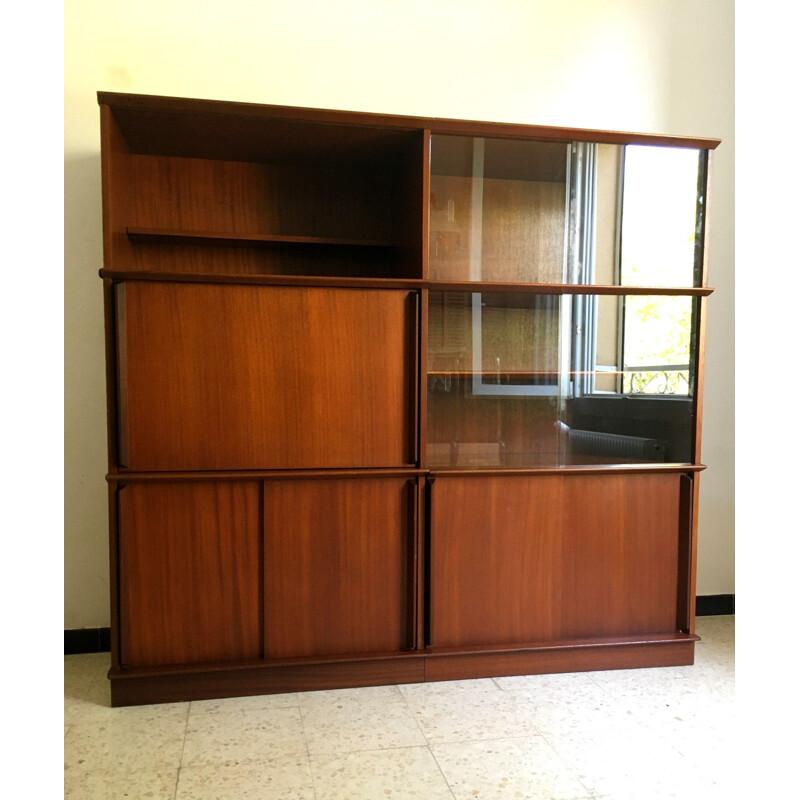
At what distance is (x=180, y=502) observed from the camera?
247 cm

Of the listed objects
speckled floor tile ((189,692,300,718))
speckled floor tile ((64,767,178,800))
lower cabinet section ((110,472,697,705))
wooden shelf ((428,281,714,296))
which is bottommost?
speckled floor tile ((189,692,300,718))


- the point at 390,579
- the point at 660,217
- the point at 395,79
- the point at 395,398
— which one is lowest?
the point at 390,579

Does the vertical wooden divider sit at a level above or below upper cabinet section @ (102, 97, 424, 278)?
below

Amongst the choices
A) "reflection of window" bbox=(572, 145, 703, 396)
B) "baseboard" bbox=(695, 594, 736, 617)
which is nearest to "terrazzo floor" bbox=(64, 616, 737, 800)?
"baseboard" bbox=(695, 594, 736, 617)

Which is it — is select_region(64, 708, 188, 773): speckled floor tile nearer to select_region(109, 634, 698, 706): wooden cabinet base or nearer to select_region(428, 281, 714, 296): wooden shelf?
select_region(109, 634, 698, 706): wooden cabinet base

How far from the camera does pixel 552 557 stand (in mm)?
2742

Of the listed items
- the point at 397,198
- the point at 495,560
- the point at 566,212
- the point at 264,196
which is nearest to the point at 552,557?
the point at 495,560

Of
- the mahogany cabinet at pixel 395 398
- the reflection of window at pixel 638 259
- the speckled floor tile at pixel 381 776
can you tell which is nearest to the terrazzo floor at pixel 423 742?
the speckled floor tile at pixel 381 776

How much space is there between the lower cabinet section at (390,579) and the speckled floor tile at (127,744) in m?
0.15

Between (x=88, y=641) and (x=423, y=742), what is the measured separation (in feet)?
5.05

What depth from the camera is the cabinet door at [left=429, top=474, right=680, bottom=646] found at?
105 inches

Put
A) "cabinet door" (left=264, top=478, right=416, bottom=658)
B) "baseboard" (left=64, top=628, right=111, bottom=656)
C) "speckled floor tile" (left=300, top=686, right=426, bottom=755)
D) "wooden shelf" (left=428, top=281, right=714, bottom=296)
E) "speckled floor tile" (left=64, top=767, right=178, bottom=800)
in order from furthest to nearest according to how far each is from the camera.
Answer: "baseboard" (left=64, top=628, right=111, bottom=656)
"wooden shelf" (left=428, top=281, right=714, bottom=296)
"cabinet door" (left=264, top=478, right=416, bottom=658)
"speckled floor tile" (left=300, top=686, right=426, bottom=755)
"speckled floor tile" (left=64, top=767, right=178, bottom=800)

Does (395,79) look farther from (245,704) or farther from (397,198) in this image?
(245,704)

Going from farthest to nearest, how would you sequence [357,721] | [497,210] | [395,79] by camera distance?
[395,79]
[497,210]
[357,721]
